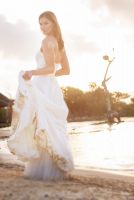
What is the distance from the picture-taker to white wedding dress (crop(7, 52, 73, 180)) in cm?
458

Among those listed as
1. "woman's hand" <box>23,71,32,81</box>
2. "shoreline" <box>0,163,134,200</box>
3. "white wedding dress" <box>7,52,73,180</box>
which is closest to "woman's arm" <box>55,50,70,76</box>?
"white wedding dress" <box>7,52,73,180</box>

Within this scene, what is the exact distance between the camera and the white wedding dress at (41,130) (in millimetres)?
4578

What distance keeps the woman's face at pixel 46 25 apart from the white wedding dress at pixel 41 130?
0.25 metres

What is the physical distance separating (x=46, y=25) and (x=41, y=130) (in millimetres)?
1112

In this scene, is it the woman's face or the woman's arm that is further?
the woman's arm

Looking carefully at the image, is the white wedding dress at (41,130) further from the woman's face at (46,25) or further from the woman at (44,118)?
the woman's face at (46,25)

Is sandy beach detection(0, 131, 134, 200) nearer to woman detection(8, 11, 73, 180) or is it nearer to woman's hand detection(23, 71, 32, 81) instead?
woman detection(8, 11, 73, 180)

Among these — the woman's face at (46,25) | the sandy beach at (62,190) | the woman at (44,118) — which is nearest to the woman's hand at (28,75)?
the woman at (44,118)

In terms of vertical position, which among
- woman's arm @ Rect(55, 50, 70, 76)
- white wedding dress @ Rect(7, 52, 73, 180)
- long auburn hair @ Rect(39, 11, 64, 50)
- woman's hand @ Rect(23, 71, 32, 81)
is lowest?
white wedding dress @ Rect(7, 52, 73, 180)

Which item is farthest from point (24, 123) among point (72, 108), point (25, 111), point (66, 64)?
point (72, 108)

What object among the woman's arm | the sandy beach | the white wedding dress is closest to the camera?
the sandy beach

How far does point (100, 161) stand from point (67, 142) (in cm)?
422

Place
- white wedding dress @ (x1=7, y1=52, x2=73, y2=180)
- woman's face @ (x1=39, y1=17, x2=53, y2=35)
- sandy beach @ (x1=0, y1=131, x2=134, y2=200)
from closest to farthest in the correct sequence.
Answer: sandy beach @ (x1=0, y1=131, x2=134, y2=200) → white wedding dress @ (x1=7, y1=52, x2=73, y2=180) → woman's face @ (x1=39, y1=17, x2=53, y2=35)

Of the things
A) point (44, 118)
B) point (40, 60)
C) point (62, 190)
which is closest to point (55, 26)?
point (40, 60)
